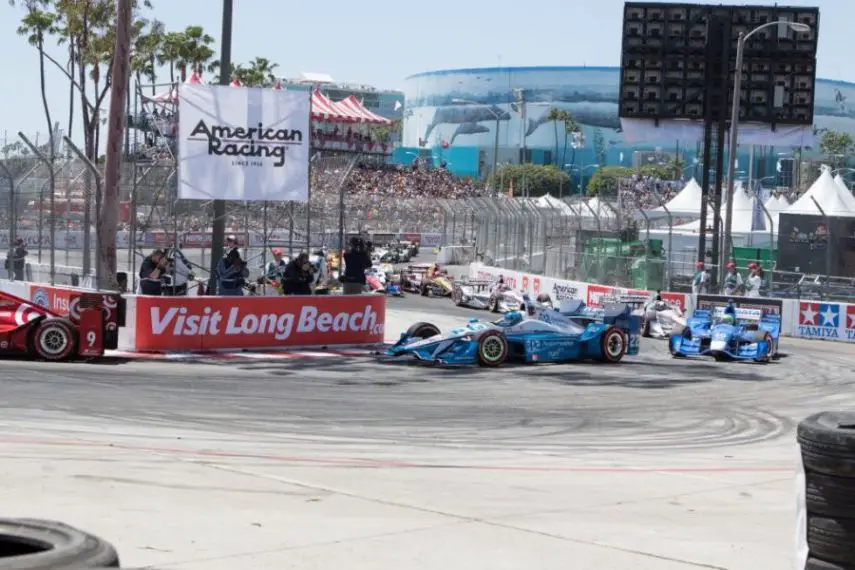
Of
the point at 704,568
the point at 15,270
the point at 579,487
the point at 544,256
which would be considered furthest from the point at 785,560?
the point at 544,256

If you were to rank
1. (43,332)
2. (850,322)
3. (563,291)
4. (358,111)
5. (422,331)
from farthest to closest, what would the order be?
(358,111), (563,291), (850,322), (422,331), (43,332)

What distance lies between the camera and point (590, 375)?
20250 millimetres

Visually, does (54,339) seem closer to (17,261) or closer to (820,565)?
(17,261)

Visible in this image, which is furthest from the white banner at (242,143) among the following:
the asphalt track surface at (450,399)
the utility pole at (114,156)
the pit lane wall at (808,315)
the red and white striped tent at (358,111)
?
the red and white striped tent at (358,111)

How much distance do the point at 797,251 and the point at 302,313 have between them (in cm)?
1883

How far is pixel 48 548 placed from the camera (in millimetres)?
4859

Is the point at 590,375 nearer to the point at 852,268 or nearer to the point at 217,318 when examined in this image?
the point at 217,318

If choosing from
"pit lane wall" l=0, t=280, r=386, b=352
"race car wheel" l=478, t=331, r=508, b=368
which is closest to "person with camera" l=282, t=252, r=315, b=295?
"pit lane wall" l=0, t=280, r=386, b=352

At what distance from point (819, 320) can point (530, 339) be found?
12.0 metres

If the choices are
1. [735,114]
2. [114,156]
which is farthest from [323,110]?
[114,156]

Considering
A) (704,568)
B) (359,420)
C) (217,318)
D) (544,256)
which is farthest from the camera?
(544,256)

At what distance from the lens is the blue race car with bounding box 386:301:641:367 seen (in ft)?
67.3

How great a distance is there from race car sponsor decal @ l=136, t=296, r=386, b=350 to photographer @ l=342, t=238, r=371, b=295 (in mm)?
555

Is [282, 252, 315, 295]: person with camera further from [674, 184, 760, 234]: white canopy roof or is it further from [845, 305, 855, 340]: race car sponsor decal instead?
[674, 184, 760, 234]: white canopy roof
